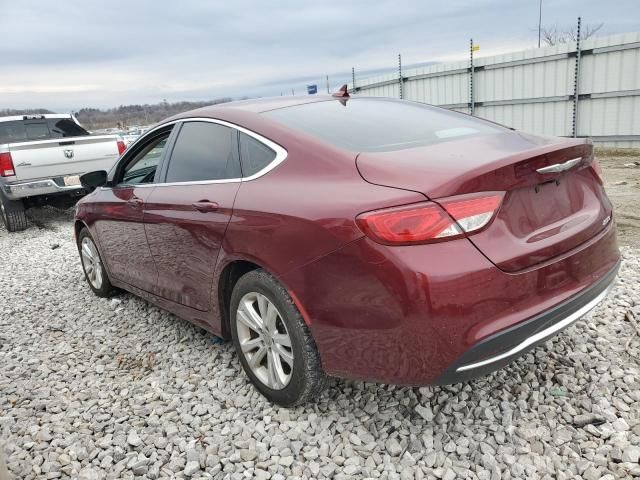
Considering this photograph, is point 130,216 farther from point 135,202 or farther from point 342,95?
point 342,95

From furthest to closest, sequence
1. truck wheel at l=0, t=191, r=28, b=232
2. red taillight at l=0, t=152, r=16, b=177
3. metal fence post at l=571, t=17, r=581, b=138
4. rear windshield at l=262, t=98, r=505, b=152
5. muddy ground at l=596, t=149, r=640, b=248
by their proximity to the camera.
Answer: metal fence post at l=571, t=17, r=581, b=138
truck wheel at l=0, t=191, r=28, b=232
red taillight at l=0, t=152, r=16, b=177
muddy ground at l=596, t=149, r=640, b=248
rear windshield at l=262, t=98, r=505, b=152

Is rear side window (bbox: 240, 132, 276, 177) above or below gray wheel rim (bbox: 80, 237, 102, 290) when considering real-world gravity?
above

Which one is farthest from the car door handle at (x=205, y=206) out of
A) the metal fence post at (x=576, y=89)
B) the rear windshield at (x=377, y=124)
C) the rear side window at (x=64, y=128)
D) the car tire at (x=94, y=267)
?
the metal fence post at (x=576, y=89)

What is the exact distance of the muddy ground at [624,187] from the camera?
5481 millimetres

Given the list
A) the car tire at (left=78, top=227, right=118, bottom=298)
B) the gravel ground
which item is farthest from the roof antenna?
the car tire at (left=78, top=227, right=118, bottom=298)

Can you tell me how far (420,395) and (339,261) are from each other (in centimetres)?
106

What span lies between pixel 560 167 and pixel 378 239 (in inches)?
36.1

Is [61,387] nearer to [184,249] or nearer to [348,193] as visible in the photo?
[184,249]

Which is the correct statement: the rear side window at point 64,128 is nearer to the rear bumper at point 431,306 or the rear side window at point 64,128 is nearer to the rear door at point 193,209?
the rear door at point 193,209

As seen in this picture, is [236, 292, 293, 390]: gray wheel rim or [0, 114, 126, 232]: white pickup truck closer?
[236, 292, 293, 390]: gray wheel rim

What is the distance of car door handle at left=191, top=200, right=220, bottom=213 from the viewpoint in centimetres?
279

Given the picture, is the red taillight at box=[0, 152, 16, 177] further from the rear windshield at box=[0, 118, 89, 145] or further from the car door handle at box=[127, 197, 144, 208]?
the car door handle at box=[127, 197, 144, 208]

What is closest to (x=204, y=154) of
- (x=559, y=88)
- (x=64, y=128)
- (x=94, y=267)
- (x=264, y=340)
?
(x=264, y=340)

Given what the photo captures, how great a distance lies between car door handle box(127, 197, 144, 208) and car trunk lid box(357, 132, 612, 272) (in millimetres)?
1879
